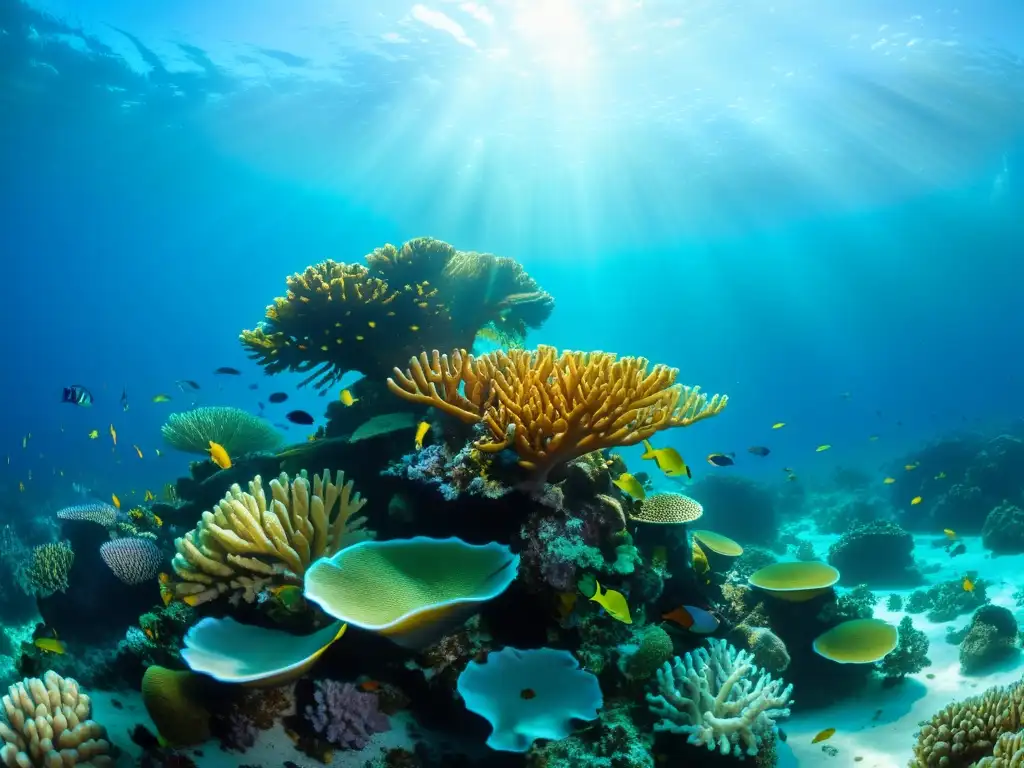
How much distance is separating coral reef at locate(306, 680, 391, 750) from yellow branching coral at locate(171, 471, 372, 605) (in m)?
0.83

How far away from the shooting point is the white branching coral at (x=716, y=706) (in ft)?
12.4

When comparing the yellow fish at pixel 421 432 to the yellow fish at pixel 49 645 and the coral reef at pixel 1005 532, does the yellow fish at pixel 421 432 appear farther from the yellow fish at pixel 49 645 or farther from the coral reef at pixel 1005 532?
the coral reef at pixel 1005 532

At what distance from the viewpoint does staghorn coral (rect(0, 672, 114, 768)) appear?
3434 mm

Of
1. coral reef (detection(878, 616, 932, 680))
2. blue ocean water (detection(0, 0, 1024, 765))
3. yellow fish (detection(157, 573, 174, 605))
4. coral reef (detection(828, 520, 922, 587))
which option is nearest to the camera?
yellow fish (detection(157, 573, 174, 605))

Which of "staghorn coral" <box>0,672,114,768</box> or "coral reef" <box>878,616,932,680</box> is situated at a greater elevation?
"coral reef" <box>878,616,932,680</box>

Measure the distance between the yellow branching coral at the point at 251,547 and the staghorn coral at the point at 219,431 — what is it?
4.01 m

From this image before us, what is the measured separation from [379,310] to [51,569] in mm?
4841

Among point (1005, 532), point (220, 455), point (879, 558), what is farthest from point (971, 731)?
point (1005, 532)

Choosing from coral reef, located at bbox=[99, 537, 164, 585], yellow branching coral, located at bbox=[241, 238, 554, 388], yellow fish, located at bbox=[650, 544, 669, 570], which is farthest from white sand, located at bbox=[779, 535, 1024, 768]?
coral reef, located at bbox=[99, 537, 164, 585]

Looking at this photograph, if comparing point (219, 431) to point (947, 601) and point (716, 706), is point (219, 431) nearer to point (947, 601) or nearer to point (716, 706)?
point (716, 706)

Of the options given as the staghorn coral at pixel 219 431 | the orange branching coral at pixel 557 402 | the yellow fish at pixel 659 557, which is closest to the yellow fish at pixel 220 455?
the staghorn coral at pixel 219 431

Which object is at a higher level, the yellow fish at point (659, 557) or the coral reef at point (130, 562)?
the yellow fish at point (659, 557)

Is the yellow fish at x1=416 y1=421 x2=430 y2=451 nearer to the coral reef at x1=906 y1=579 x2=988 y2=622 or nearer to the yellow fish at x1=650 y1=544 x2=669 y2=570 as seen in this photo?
the yellow fish at x1=650 y1=544 x2=669 y2=570

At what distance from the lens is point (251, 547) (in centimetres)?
391
